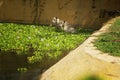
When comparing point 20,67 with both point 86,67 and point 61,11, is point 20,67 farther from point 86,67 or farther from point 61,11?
point 61,11

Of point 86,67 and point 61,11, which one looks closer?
point 86,67

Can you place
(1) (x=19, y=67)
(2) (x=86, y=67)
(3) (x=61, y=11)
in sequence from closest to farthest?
(2) (x=86, y=67) → (1) (x=19, y=67) → (3) (x=61, y=11)

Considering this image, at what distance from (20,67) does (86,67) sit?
2.43 metres

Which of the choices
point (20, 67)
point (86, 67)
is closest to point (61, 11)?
point (20, 67)

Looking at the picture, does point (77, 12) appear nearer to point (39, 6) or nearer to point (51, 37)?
point (39, 6)

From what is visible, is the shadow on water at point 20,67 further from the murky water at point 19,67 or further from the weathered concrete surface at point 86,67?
the weathered concrete surface at point 86,67

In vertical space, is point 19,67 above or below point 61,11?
below

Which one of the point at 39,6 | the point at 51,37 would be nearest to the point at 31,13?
the point at 39,6

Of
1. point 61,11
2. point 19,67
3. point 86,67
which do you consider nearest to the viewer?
point 86,67

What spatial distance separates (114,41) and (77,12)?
6.19 meters

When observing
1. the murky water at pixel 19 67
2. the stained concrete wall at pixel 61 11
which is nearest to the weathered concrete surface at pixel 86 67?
the murky water at pixel 19 67

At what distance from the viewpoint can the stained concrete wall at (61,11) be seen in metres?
13.2

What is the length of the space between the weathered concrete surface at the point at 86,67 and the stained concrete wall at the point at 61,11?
6.06 m

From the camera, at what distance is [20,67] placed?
8180mm
